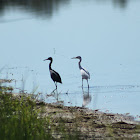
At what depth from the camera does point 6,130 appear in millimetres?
6180

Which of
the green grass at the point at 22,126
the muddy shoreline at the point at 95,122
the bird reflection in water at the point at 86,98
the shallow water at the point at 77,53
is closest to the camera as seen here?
the green grass at the point at 22,126

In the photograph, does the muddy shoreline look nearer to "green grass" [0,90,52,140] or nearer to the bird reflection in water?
"green grass" [0,90,52,140]

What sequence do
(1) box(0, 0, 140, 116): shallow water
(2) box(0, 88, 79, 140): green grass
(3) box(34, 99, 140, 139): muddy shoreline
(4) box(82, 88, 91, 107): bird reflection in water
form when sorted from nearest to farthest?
(2) box(0, 88, 79, 140): green grass < (3) box(34, 99, 140, 139): muddy shoreline < (4) box(82, 88, 91, 107): bird reflection in water < (1) box(0, 0, 140, 116): shallow water

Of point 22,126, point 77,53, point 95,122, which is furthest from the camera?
point 77,53

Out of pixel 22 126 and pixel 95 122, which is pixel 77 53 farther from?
pixel 22 126

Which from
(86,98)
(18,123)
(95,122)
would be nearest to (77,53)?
(86,98)

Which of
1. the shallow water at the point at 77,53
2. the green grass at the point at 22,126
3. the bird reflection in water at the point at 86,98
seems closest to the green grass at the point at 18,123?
the green grass at the point at 22,126

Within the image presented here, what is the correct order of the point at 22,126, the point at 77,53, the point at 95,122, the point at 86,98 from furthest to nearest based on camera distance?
the point at 77,53
the point at 86,98
the point at 95,122
the point at 22,126

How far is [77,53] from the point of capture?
60.3 feet

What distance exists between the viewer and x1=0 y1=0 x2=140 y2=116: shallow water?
12312mm

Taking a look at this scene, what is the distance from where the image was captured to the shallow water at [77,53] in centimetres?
1231

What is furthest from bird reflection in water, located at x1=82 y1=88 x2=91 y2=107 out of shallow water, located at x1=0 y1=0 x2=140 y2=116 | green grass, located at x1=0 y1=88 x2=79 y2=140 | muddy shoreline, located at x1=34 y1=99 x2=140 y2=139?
→ green grass, located at x1=0 y1=88 x2=79 y2=140

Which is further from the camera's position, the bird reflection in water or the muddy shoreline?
the bird reflection in water

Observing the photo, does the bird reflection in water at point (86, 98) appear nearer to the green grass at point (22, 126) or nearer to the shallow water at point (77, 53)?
the shallow water at point (77, 53)
